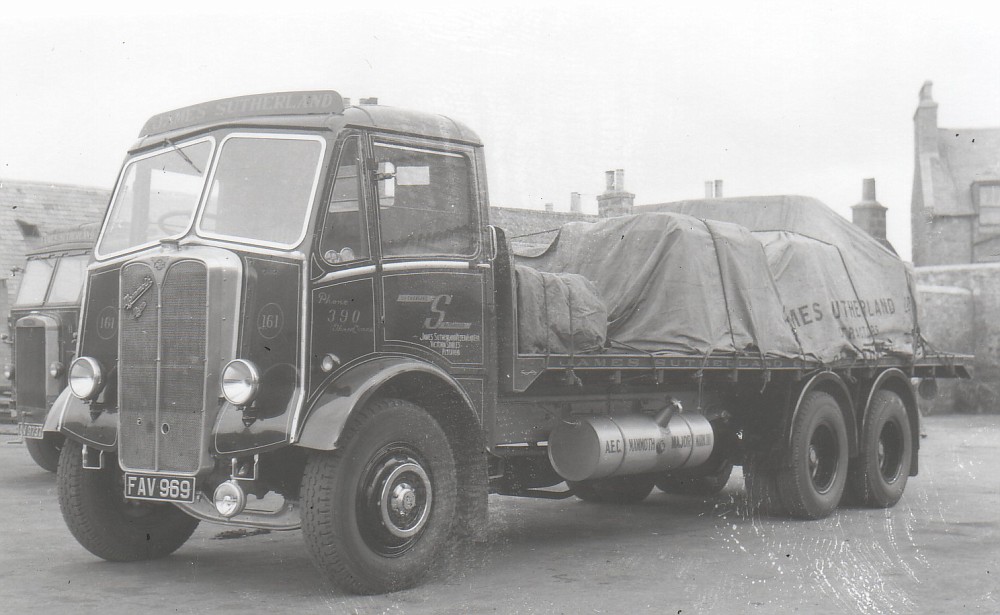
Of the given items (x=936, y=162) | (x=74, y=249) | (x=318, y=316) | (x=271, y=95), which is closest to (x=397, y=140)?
(x=271, y=95)

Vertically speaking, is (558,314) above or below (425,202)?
below

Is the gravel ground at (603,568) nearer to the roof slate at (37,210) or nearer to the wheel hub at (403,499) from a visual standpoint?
the wheel hub at (403,499)

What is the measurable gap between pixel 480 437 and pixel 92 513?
239 cm

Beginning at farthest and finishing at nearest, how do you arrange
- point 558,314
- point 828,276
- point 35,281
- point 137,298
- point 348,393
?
point 35,281 → point 828,276 → point 558,314 → point 137,298 → point 348,393

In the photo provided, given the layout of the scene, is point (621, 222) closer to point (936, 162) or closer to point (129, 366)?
point (129, 366)

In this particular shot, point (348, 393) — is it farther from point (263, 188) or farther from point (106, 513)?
point (106, 513)

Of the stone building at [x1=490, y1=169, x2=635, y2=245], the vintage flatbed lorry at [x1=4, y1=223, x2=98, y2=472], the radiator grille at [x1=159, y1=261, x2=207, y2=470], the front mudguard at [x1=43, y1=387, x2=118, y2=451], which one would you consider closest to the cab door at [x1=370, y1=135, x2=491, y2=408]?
the radiator grille at [x1=159, y1=261, x2=207, y2=470]

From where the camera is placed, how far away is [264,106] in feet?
22.2

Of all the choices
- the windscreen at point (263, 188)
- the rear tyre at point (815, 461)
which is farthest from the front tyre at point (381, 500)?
the rear tyre at point (815, 461)

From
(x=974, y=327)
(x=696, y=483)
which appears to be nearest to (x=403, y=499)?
(x=696, y=483)

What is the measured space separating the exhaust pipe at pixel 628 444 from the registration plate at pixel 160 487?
270 cm

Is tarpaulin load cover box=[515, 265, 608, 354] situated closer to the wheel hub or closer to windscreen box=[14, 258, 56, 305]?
the wheel hub

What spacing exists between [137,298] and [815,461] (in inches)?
243

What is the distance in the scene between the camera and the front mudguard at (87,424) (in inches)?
265
